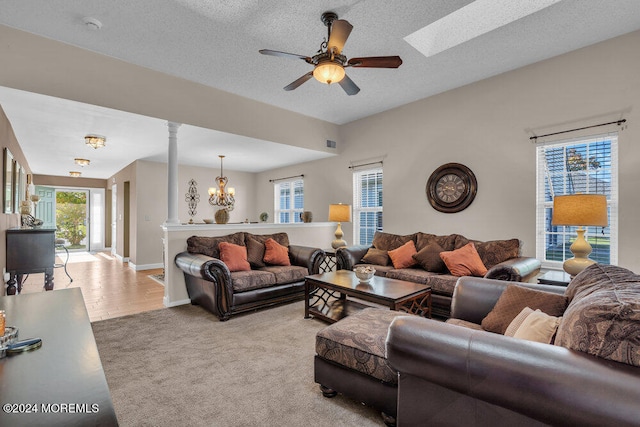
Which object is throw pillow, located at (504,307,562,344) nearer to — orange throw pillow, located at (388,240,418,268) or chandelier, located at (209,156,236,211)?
orange throw pillow, located at (388,240,418,268)

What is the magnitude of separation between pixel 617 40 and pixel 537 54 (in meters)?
0.67

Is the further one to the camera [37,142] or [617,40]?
[37,142]

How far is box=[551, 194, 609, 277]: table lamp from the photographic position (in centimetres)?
265

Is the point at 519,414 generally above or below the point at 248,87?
below

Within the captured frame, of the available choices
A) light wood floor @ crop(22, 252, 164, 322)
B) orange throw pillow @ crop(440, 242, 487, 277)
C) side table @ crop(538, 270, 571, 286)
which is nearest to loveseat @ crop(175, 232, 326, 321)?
light wood floor @ crop(22, 252, 164, 322)

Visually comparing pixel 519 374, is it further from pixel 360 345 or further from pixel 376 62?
pixel 376 62

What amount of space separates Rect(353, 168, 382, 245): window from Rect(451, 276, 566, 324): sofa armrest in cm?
321

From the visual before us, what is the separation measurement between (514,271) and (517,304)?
138 centimetres

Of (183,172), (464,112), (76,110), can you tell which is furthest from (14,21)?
(464,112)

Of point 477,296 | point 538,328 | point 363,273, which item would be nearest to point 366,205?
point 363,273

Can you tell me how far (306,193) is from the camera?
6789 mm

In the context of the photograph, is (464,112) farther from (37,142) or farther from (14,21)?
(37,142)

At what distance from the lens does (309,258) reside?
430 cm

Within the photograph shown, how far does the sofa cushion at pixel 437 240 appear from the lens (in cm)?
405
